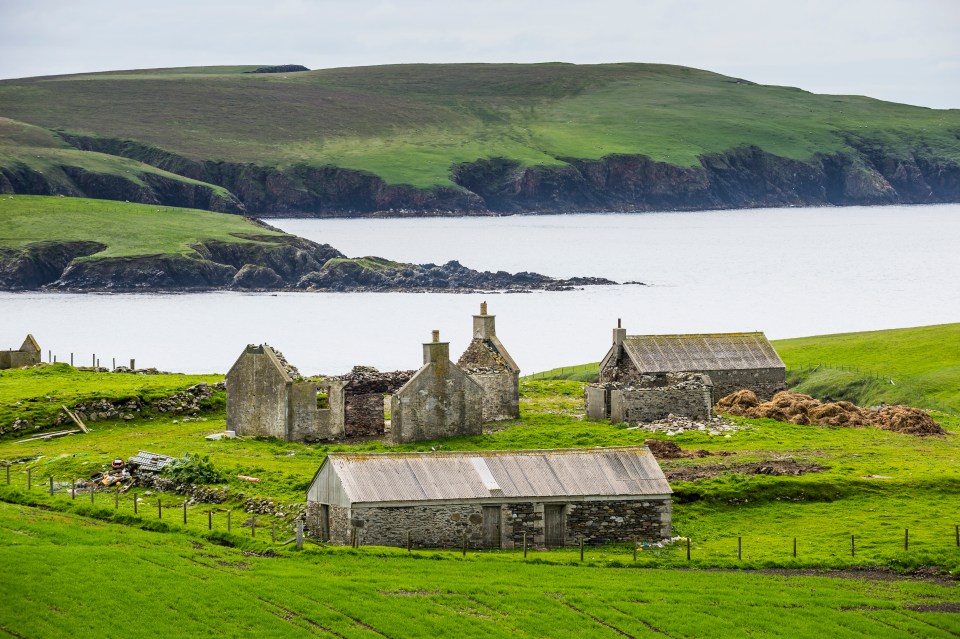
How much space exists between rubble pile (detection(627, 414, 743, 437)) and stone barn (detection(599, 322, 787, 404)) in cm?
666

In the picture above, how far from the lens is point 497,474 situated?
165 feet

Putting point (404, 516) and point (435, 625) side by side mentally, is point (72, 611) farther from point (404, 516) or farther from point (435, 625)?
point (404, 516)

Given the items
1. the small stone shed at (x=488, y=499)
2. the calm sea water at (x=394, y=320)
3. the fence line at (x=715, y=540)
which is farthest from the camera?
the calm sea water at (x=394, y=320)

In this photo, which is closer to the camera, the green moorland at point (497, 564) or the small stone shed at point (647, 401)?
the green moorland at point (497, 564)

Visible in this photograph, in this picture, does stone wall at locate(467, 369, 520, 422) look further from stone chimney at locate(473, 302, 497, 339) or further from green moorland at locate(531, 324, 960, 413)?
green moorland at locate(531, 324, 960, 413)

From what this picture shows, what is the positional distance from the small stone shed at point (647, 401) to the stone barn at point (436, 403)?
7.43 metres

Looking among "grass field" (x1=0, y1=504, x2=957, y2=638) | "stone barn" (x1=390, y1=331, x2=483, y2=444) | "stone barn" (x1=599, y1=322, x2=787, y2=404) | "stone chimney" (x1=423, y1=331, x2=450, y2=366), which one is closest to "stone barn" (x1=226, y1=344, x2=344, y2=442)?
"stone barn" (x1=390, y1=331, x2=483, y2=444)

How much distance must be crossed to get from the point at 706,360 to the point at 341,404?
21.8m

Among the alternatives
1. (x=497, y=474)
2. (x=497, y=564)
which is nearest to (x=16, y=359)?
(x=497, y=474)

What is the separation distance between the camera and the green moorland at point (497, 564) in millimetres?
40062

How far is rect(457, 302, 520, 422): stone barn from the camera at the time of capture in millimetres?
72062

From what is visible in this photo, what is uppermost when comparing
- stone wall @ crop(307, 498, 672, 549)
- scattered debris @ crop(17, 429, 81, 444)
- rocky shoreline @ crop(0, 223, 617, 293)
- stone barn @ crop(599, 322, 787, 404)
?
rocky shoreline @ crop(0, 223, 617, 293)

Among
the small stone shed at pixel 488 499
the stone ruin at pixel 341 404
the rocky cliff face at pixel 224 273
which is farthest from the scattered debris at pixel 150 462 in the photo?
the rocky cliff face at pixel 224 273

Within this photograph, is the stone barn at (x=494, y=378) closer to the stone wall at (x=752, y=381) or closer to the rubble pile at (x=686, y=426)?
the rubble pile at (x=686, y=426)
